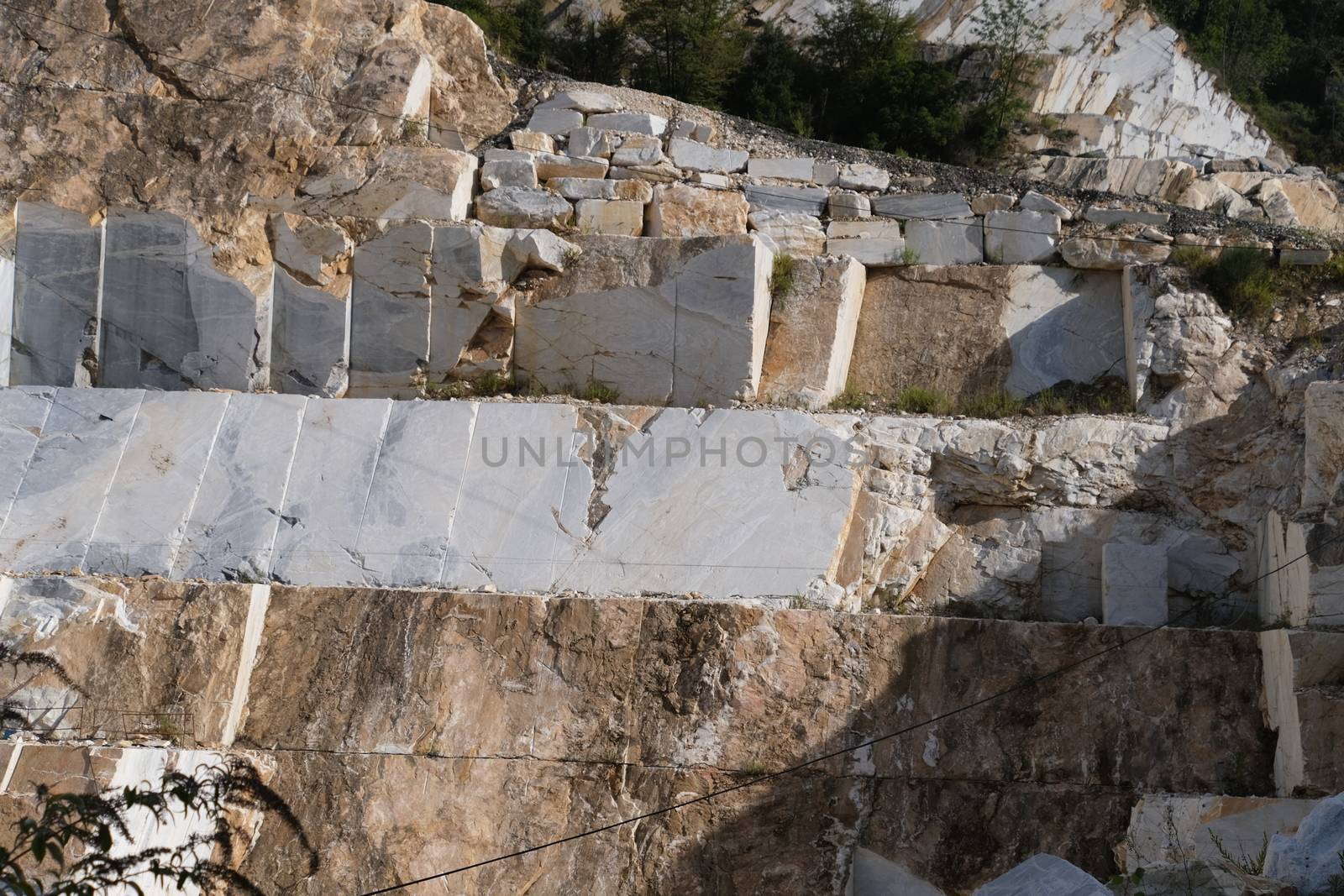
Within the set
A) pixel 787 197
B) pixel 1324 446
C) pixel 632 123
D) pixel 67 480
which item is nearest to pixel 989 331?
pixel 787 197

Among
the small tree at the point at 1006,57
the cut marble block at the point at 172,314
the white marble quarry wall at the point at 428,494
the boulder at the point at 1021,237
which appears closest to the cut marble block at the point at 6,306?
the cut marble block at the point at 172,314

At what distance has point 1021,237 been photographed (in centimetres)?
803

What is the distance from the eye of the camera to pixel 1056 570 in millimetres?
6691

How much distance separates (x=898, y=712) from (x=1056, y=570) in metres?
1.36

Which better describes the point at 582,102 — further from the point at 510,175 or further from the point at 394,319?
the point at 394,319

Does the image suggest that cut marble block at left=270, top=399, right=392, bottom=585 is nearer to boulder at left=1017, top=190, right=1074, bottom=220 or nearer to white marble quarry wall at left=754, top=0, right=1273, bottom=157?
boulder at left=1017, top=190, right=1074, bottom=220

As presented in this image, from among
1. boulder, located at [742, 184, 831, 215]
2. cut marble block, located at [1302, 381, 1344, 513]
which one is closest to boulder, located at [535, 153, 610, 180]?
boulder, located at [742, 184, 831, 215]

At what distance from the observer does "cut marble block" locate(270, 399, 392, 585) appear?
6.59 metres

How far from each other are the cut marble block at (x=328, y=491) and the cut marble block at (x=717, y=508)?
1142mm

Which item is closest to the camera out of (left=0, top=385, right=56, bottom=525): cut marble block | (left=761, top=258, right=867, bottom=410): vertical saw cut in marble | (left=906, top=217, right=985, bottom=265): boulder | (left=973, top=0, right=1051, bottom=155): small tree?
(left=0, top=385, right=56, bottom=525): cut marble block

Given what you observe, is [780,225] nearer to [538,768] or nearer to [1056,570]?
[1056,570]

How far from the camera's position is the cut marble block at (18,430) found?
6914 millimetres

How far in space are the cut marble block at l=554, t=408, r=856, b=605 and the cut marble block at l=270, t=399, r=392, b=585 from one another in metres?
1.14

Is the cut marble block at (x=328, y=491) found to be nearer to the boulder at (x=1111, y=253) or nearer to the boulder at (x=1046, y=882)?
the boulder at (x=1046, y=882)
